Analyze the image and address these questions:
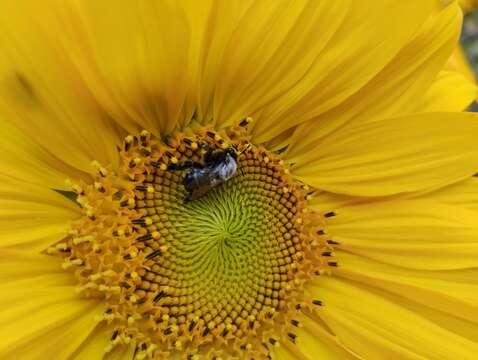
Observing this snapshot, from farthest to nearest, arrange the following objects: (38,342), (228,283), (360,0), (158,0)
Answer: (228,283), (360,0), (38,342), (158,0)

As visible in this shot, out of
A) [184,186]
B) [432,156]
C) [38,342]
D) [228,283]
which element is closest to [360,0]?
[432,156]

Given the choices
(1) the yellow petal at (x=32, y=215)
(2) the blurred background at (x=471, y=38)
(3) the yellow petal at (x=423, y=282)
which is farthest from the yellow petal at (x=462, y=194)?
(2) the blurred background at (x=471, y=38)

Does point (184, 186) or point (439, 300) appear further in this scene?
point (439, 300)

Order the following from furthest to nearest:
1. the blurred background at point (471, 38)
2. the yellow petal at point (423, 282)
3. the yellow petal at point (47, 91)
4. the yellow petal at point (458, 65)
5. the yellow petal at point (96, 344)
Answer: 1. the blurred background at point (471, 38)
2. the yellow petal at point (458, 65)
3. the yellow petal at point (423, 282)
4. the yellow petal at point (96, 344)
5. the yellow petal at point (47, 91)

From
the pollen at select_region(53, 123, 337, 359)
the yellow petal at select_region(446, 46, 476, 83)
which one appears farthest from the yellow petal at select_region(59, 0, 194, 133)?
the yellow petal at select_region(446, 46, 476, 83)

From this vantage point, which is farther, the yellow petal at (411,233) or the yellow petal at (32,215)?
the yellow petal at (411,233)

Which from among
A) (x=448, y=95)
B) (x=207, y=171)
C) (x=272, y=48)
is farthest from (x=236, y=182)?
(x=448, y=95)

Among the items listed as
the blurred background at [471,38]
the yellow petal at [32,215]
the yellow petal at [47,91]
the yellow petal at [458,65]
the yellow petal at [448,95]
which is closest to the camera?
the yellow petal at [47,91]

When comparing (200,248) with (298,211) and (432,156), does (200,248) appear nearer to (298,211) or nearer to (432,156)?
(298,211)

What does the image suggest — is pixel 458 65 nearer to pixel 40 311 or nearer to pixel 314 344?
pixel 314 344

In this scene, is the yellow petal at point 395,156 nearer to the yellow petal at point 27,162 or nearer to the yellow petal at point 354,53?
the yellow petal at point 354,53
